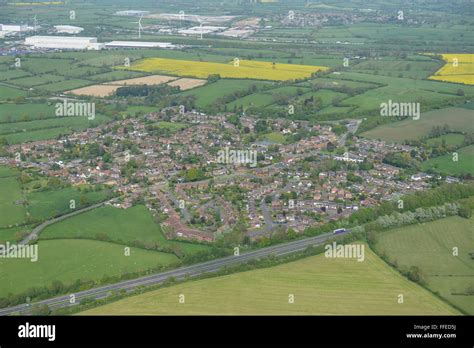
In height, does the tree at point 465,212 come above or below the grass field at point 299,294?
above

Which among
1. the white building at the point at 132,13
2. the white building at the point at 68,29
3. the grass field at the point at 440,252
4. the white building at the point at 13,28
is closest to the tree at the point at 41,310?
the grass field at the point at 440,252

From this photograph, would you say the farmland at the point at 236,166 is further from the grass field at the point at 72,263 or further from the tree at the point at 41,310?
the tree at the point at 41,310

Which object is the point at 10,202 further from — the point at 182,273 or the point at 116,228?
the point at 182,273

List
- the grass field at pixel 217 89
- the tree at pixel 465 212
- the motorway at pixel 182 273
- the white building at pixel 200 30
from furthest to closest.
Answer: the white building at pixel 200 30 < the grass field at pixel 217 89 < the tree at pixel 465 212 < the motorway at pixel 182 273

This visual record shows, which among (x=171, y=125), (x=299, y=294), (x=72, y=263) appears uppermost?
(x=171, y=125)

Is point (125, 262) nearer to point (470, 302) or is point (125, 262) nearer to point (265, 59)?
point (470, 302)

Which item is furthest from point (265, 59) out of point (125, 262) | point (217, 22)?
point (125, 262)

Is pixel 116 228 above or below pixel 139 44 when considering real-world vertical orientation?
below

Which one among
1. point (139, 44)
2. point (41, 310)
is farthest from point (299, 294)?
point (139, 44)
